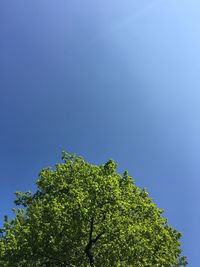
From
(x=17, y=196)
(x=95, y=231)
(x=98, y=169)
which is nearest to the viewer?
(x=95, y=231)

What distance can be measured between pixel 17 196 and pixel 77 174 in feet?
29.4

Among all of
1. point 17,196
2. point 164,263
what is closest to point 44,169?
point 17,196

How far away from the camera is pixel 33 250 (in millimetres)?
31156

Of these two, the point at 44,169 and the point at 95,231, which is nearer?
the point at 95,231

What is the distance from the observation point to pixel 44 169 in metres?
38.7

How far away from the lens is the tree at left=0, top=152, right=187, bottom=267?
101ft

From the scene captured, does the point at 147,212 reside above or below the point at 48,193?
below

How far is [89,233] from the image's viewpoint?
1286 inches

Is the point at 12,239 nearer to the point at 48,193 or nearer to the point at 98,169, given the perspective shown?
the point at 48,193

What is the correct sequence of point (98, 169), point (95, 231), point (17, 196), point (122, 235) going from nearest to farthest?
point (122, 235)
point (95, 231)
point (98, 169)
point (17, 196)

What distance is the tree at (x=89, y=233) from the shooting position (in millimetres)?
30859

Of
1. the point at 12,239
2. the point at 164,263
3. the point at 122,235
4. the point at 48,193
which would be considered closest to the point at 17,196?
the point at 48,193

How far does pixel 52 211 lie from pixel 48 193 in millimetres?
6608

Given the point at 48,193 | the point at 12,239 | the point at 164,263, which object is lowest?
the point at 164,263
